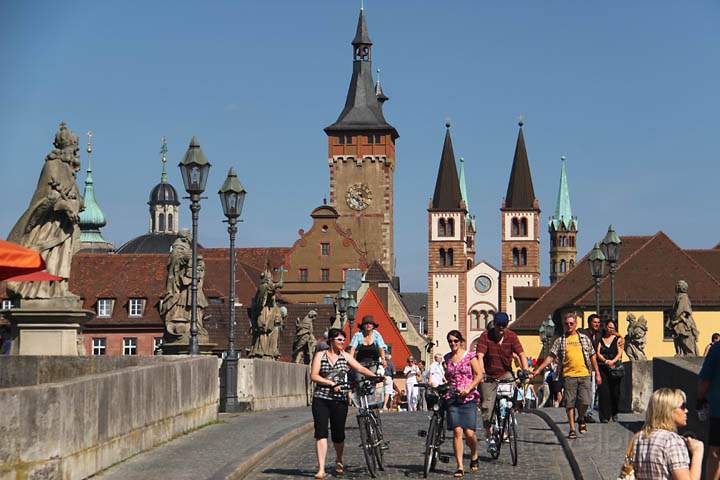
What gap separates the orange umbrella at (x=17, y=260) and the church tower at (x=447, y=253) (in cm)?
14839

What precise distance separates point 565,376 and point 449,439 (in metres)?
2.05

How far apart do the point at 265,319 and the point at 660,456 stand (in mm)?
25932

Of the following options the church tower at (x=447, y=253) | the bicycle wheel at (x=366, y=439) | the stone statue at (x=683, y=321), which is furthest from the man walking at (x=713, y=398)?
the church tower at (x=447, y=253)

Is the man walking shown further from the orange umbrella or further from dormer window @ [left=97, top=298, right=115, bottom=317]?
dormer window @ [left=97, top=298, right=115, bottom=317]

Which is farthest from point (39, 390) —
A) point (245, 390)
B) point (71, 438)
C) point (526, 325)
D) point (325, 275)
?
point (325, 275)

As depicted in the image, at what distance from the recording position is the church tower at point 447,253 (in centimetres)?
16525

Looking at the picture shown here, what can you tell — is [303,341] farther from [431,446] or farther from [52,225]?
[431,446]

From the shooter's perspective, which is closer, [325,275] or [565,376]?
[565,376]

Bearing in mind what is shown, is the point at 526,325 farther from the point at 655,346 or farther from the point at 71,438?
the point at 71,438

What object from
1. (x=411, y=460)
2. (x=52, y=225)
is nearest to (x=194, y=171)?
(x=52, y=225)

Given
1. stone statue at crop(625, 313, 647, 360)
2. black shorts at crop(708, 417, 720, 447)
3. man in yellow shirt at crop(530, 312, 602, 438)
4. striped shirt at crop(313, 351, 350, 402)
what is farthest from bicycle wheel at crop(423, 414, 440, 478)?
stone statue at crop(625, 313, 647, 360)

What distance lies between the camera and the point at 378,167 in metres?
145

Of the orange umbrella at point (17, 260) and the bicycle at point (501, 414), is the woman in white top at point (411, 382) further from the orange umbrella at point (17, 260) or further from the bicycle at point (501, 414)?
the orange umbrella at point (17, 260)

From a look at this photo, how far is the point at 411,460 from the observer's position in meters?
17.3
